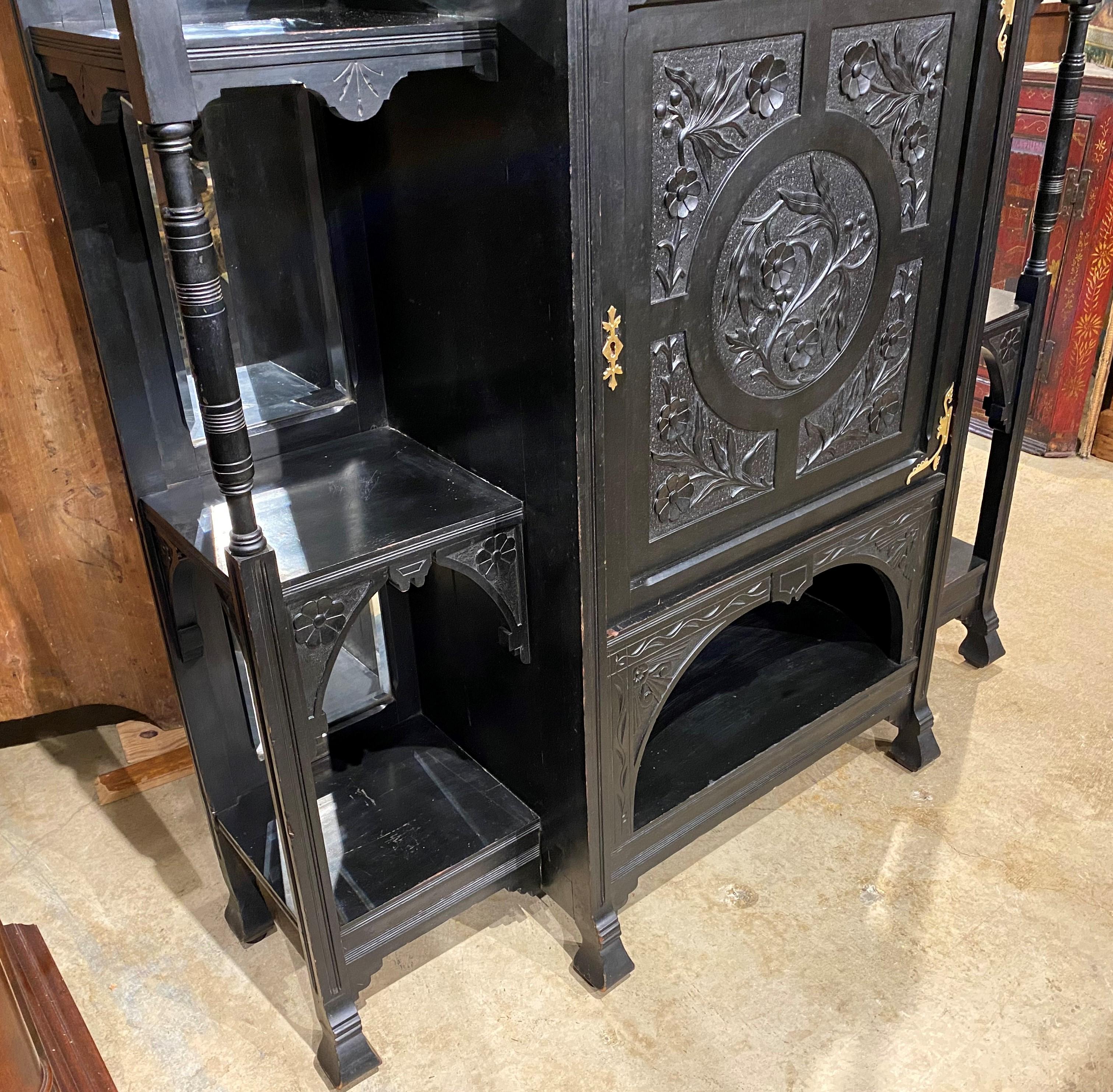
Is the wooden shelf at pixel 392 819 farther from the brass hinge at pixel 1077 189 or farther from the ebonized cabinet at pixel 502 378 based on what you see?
the brass hinge at pixel 1077 189

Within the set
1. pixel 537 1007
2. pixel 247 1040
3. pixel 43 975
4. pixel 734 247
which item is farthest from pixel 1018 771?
pixel 43 975

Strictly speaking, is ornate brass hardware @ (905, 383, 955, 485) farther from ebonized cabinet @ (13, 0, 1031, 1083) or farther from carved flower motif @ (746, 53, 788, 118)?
carved flower motif @ (746, 53, 788, 118)

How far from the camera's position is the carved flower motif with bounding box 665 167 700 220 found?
1.43 metres

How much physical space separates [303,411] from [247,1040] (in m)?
1.06

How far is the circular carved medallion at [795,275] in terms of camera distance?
62.2 inches

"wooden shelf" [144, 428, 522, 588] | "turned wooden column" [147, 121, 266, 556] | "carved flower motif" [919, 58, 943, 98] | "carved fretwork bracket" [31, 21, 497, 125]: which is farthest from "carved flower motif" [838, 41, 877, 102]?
"turned wooden column" [147, 121, 266, 556]

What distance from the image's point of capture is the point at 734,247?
156 cm

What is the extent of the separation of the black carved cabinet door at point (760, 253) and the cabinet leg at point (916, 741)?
65cm

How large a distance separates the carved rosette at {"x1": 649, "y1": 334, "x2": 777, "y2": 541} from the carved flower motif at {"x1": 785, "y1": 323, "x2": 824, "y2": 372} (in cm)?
12

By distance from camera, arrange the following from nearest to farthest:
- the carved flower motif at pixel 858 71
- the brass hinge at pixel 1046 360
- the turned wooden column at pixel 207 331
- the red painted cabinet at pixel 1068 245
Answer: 1. the turned wooden column at pixel 207 331
2. the carved flower motif at pixel 858 71
3. the red painted cabinet at pixel 1068 245
4. the brass hinge at pixel 1046 360

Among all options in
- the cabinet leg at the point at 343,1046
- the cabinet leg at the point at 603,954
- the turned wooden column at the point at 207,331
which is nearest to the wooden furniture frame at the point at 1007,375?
the cabinet leg at the point at 603,954

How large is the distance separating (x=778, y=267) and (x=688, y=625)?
58cm

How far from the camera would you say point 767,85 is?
1.47 m

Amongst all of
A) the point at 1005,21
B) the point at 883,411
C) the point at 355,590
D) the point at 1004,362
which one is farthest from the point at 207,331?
the point at 1004,362
